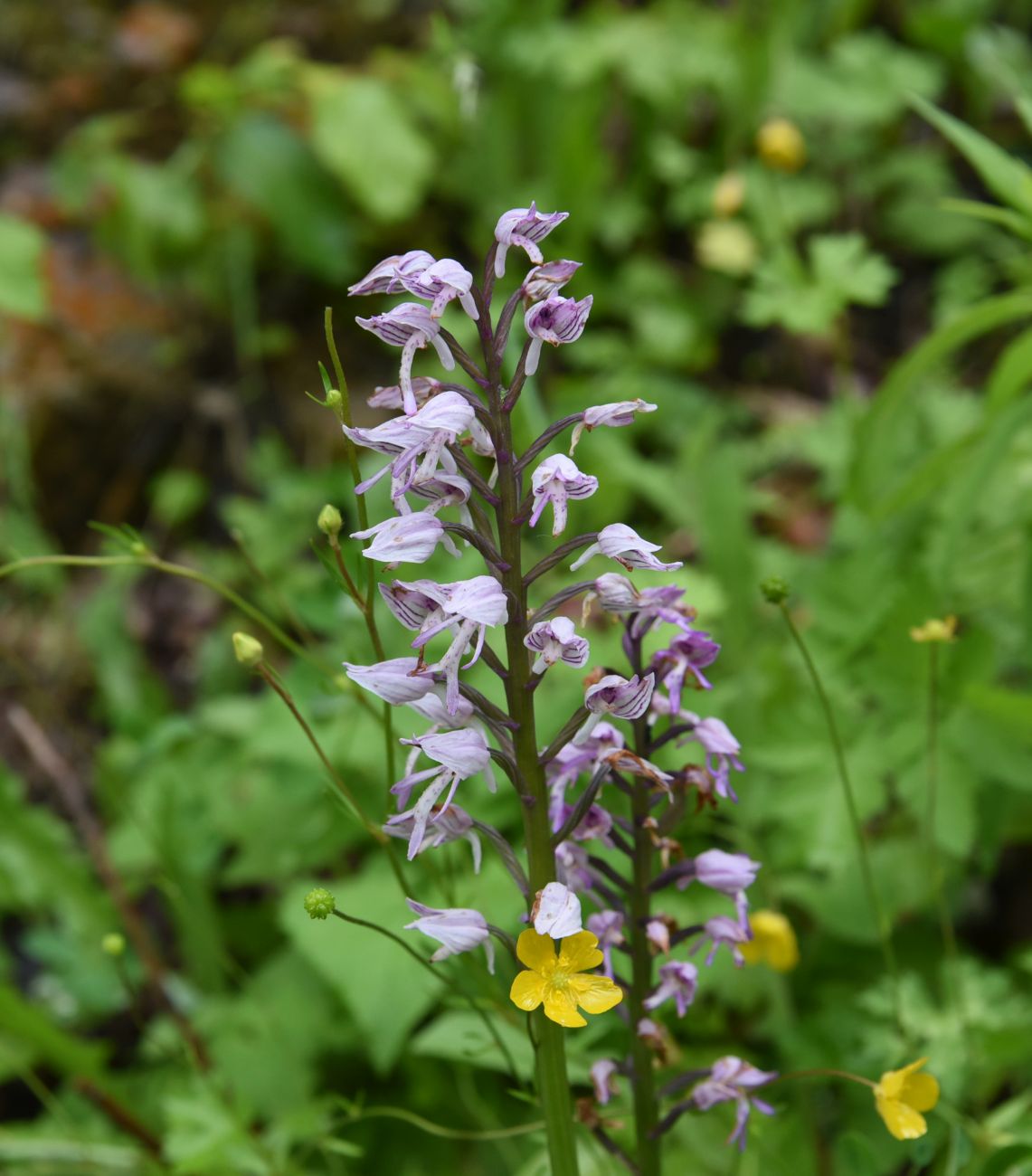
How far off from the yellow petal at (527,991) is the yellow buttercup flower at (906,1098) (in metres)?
0.41

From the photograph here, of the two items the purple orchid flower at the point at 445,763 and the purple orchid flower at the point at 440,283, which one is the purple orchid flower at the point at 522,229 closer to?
the purple orchid flower at the point at 440,283

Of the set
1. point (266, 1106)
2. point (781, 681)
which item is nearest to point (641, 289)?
point (781, 681)

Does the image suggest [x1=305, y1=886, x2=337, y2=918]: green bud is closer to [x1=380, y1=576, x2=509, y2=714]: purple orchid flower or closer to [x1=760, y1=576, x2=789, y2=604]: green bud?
[x1=380, y1=576, x2=509, y2=714]: purple orchid flower

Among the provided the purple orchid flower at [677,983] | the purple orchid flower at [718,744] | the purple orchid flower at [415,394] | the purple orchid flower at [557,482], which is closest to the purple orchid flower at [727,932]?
the purple orchid flower at [677,983]

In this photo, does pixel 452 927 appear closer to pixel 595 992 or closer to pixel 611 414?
pixel 595 992

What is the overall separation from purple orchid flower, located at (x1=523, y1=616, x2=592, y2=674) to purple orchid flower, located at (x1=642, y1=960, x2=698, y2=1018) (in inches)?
15.1

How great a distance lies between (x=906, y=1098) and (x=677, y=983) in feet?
0.93

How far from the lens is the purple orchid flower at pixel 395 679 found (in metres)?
1.05

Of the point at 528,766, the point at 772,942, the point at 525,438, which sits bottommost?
the point at 772,942

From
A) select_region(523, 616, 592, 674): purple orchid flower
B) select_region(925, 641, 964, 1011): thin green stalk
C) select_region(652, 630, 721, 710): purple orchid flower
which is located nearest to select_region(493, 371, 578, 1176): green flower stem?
select_region(523, 616, 592, 674): purple orchid flower

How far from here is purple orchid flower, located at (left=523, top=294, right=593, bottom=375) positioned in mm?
1009

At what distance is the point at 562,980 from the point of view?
1071mm

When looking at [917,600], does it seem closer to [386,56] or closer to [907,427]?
[907,427]

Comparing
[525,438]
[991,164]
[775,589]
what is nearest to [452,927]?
[775,589]
